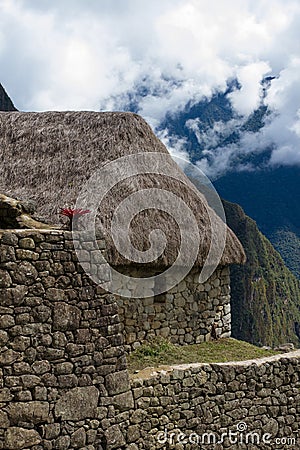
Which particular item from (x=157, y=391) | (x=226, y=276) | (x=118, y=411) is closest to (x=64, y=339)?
(x=118, y=411)

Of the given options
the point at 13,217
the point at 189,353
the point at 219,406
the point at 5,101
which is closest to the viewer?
the point at 13,217

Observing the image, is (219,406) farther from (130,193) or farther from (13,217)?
(130,193)

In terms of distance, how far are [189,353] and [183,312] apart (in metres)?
1.57

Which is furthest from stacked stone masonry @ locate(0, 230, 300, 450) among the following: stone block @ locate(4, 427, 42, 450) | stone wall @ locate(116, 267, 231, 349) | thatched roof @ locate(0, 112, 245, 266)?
thatched roof @ locate(0, 112, 245, 266)

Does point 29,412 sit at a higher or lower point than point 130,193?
lower

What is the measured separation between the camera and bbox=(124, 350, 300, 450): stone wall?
6.42m

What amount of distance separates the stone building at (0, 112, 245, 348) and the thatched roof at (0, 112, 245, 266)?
0.06 ft

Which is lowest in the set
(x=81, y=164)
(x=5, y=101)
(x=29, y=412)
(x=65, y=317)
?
(x=29, y=412)

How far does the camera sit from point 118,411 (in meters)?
6.05

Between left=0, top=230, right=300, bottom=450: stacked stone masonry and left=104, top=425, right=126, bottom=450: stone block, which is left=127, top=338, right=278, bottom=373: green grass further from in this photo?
left=104, top=425, right=126, bottom=450: stone block

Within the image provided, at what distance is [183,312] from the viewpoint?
1017 cm

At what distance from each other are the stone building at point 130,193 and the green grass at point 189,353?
1.29 feet

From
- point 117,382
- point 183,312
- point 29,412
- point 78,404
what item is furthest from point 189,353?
point 29,412

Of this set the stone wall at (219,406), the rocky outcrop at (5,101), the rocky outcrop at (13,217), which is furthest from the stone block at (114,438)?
the rocky outcrop at (5,101)
